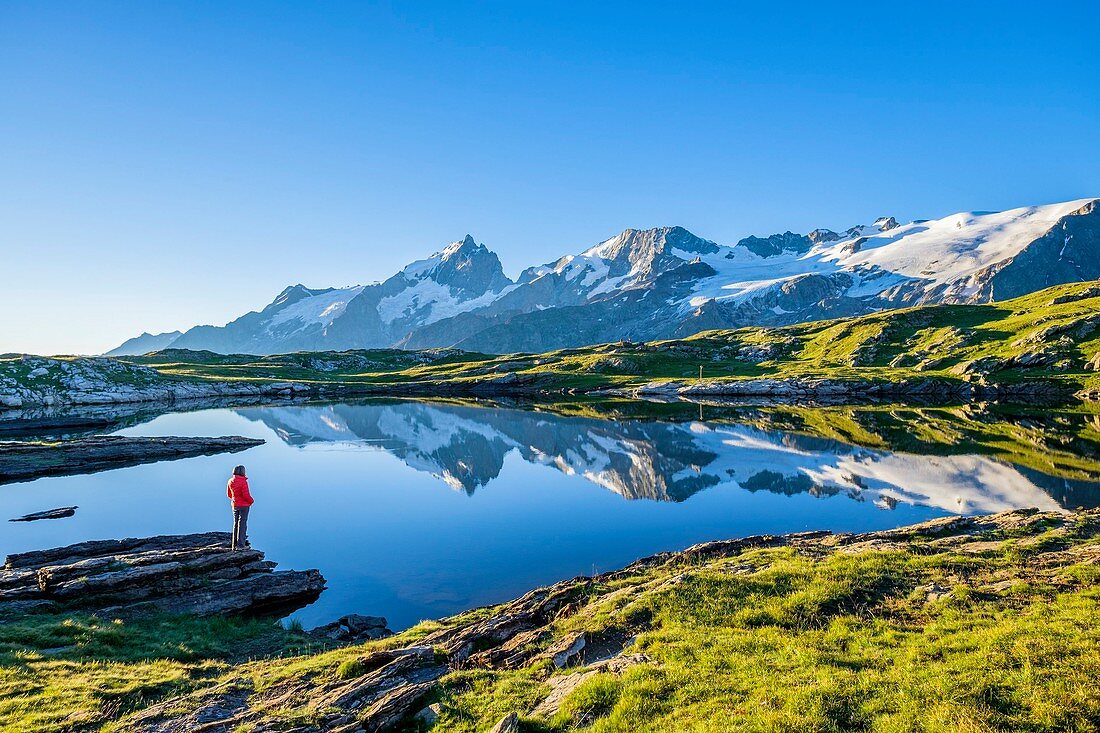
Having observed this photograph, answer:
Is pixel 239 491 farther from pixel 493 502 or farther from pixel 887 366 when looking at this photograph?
pixel 887 366

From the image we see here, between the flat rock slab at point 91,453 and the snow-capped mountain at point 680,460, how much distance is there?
43.4ft

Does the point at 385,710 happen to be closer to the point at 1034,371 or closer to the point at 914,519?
the point at 914,519

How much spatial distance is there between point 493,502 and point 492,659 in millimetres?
30734

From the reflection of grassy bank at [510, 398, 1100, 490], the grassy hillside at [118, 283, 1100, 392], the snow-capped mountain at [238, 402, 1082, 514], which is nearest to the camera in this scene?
the snow-capped mountain at [238, 402, 1082, 514]

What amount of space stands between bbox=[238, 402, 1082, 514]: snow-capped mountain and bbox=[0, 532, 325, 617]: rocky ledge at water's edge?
24.4 m

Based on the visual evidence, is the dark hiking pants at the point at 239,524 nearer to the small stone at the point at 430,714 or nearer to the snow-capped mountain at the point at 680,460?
the small stone at the point at 430,714

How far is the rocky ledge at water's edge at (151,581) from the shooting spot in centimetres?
2520

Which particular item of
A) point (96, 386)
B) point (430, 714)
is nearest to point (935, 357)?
point (430, 714)

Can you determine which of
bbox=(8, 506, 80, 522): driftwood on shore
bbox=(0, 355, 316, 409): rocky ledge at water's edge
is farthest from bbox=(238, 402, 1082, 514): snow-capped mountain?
bbox=(0, 355, 316, 409): rocky ledge at water's edge

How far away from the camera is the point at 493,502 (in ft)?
159

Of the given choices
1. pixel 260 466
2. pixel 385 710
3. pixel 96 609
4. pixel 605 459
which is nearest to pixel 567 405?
pixel 605 459

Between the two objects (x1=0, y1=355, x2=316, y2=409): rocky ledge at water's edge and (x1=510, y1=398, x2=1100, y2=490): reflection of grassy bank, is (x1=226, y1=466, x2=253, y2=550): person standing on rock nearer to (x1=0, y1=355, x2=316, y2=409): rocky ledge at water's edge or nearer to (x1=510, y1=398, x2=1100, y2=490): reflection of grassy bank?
(x1=510, y1=398, x2=1100, y2=490): reflection of grassy bank

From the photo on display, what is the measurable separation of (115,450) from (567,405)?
89493 millimetres

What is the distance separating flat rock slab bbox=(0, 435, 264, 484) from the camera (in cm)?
6125
